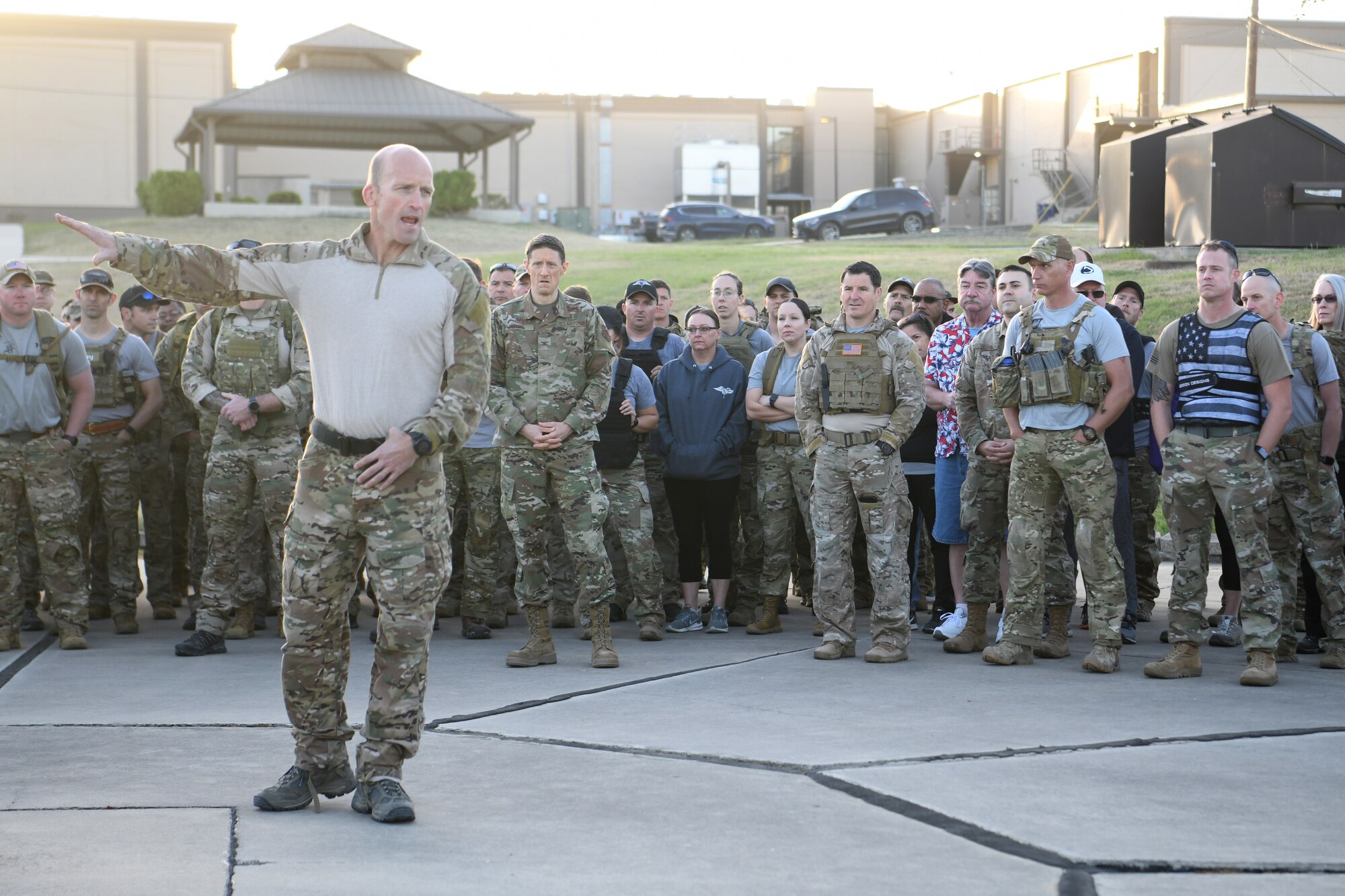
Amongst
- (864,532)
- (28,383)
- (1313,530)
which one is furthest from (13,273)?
(1313,530)

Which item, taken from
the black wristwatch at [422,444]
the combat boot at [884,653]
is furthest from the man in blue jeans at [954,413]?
the black wristwatch at [422,444]

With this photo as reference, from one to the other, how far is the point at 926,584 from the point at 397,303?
6.00 m

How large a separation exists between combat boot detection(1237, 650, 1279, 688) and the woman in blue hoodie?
312cm

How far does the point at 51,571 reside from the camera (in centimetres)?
829

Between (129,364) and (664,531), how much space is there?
3.66 metres

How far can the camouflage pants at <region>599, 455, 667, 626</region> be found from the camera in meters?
8.40

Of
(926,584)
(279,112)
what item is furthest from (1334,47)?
(926,584)

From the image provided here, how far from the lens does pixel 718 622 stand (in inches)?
345

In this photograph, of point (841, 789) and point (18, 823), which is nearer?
point (18, 823)

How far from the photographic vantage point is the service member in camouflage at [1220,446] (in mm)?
6934

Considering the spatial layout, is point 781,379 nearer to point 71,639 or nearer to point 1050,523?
point 1050,523

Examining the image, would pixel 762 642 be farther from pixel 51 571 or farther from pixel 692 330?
pixel 51 571

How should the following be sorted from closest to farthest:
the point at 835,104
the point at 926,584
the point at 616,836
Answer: the point at 616,836 < the point at 926,584 < the point at 835,104

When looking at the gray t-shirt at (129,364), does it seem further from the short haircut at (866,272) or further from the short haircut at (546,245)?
the short haircut at (866,272)
